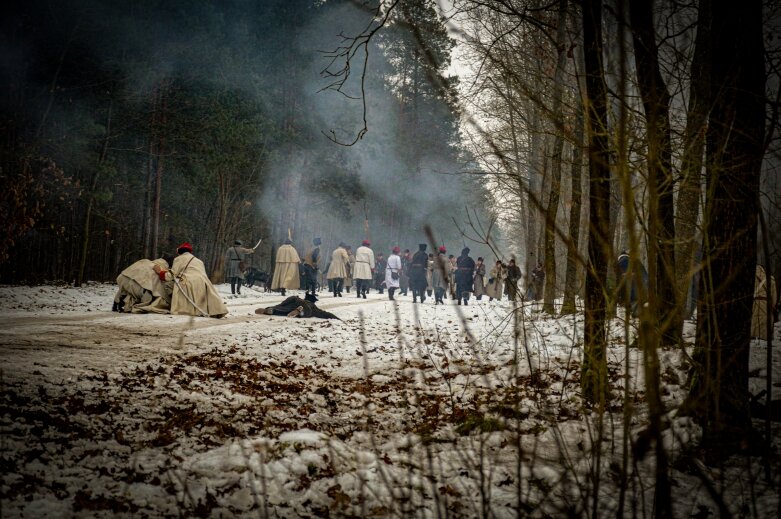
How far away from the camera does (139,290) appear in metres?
11.1

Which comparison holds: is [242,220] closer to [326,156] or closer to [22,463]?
[326,156]

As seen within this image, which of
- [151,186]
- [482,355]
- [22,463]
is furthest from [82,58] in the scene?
[22,463]

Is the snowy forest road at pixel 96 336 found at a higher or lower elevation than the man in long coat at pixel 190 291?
lower

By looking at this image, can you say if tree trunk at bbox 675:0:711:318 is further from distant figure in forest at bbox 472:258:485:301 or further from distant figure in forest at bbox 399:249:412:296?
distant figure in forest at bbox 399:249:412:296

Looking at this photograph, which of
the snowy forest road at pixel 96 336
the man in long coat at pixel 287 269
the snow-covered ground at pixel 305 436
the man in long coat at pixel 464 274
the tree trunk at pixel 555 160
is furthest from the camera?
the man in long coat at pixel 287 269

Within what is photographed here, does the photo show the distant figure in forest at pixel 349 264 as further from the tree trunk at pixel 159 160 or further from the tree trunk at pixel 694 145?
the tree trunk at pixel 694 145

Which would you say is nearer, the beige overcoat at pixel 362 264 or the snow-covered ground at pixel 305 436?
the snow-covered ground at pixel 305 436

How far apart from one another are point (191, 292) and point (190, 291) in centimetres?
3

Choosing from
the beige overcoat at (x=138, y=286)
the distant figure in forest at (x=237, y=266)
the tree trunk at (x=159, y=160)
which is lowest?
the beige overcoat at (x=138, y=286)

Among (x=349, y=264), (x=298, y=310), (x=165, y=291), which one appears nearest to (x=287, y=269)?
(x=349, y=264)

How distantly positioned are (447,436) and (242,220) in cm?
2572

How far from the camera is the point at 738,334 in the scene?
3.72m

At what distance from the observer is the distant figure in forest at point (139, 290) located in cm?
1109

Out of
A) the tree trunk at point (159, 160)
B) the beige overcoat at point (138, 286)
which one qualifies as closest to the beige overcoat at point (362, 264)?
the tree trunk at point (159, 160)
